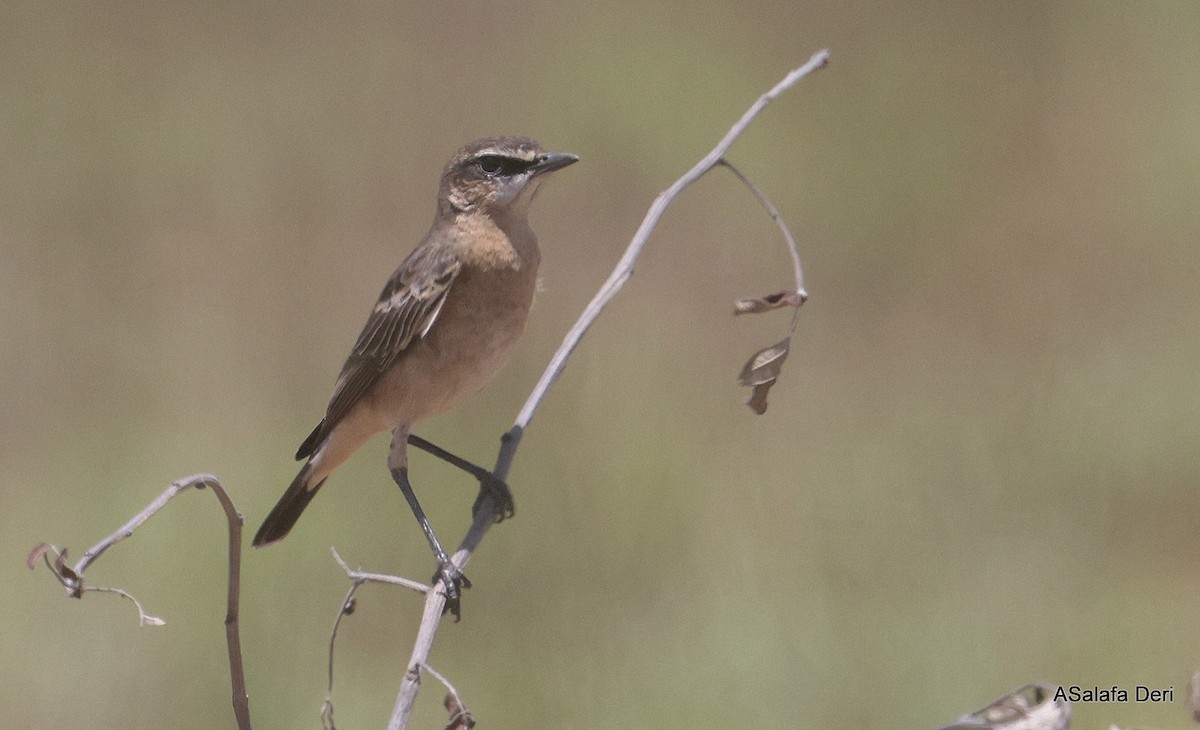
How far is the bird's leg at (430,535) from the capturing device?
492 cm

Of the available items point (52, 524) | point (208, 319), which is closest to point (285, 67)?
point (208, 319)

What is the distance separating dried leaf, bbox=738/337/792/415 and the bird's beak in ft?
6.84

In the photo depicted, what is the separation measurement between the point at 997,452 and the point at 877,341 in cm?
188

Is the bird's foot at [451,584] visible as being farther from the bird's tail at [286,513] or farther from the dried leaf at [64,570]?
the dried leaf at [64,570]

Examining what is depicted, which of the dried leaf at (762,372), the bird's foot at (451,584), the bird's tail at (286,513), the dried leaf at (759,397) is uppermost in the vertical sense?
the dried leaf at (762,372)

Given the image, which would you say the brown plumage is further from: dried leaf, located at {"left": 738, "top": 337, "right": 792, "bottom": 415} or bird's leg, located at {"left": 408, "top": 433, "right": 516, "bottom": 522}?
dried leaf, located at {"left": 738, "top": 337, "right": 792, "bottom": 415}

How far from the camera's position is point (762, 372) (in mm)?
3369

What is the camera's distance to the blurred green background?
6.44 m

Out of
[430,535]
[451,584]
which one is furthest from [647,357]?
[451,584]

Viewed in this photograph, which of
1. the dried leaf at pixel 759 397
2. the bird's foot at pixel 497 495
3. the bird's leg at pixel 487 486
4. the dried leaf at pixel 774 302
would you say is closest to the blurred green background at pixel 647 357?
the bird's leg at pixel 487 486

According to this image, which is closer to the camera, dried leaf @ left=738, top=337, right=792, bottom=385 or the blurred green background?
dried leaf @ left=738, top=337, right=792, bottom=385

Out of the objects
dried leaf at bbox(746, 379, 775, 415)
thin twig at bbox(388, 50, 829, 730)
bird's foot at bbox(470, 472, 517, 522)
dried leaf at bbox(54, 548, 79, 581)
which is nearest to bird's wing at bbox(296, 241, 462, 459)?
bird's foot at bbox(470, 472, 517, 522)

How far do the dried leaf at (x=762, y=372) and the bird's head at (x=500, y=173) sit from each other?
220cm

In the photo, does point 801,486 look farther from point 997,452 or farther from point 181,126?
point 181,126
